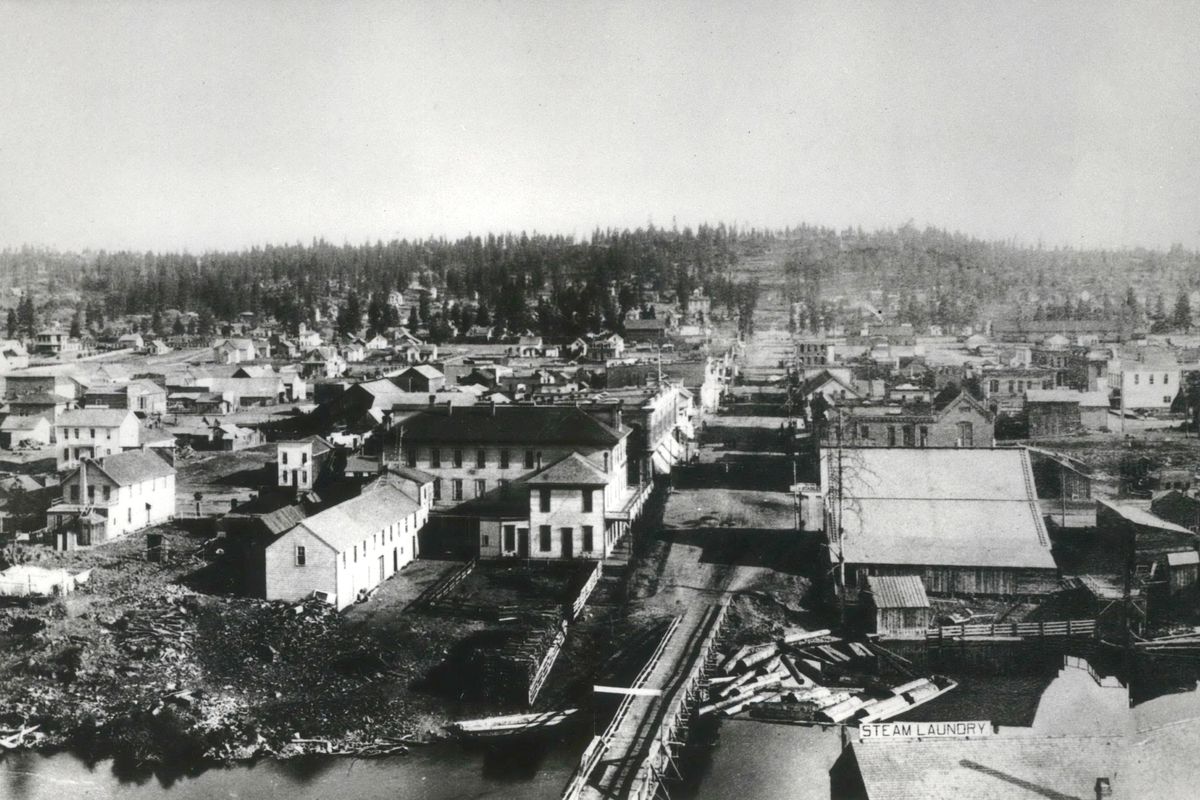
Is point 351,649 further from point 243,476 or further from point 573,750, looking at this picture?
point 243,476

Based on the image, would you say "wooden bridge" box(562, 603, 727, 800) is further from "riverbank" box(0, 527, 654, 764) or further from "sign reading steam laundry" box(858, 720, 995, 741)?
"sign reading steam laundry" box(858, 720, 995, 741)

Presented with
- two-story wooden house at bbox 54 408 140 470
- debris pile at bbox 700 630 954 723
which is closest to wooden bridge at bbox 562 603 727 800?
debris pile at bbox 700 630 954 723

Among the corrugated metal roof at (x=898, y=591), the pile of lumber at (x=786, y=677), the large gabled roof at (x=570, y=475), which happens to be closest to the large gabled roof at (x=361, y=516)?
the large gabled roof at (x=570, y=475)

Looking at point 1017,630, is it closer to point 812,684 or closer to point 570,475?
point 812,684

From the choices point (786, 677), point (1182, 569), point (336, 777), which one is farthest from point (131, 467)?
point (1182, 569)

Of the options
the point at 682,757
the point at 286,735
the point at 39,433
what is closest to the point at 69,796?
the point at 286,735

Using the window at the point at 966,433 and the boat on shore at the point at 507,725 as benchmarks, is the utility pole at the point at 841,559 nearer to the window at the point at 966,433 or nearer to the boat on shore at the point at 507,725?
the boat on shore at the point at 507,725
